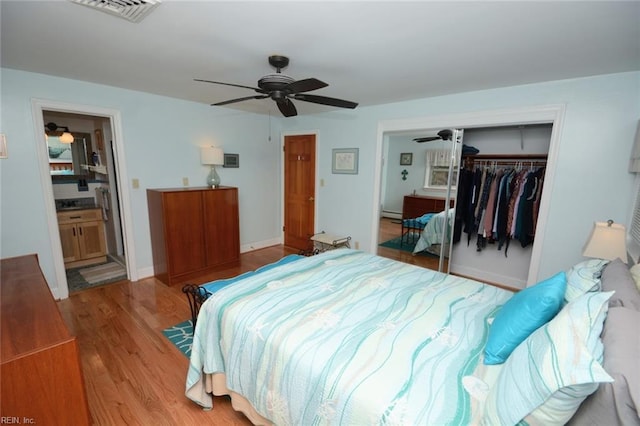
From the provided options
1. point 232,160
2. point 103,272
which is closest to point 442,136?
point 232,160

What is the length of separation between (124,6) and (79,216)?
3.52m

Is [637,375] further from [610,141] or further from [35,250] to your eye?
[35,250]

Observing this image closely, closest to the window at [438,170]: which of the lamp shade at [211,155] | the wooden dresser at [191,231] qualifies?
the wooden dresser at [191,231]

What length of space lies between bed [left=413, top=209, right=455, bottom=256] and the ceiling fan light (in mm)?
5480

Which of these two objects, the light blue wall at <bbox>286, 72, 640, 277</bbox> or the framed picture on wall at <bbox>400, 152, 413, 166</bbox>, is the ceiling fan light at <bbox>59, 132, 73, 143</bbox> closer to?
the light blue wall at <bbox>286, 72, 640, 277</bbox>

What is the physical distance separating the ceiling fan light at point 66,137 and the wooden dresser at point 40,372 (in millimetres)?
3995

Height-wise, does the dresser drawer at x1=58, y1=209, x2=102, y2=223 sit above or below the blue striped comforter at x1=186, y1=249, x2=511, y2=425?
above

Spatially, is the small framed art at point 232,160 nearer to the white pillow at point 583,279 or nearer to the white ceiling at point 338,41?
the white ceiling at point 338,41

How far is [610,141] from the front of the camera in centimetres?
238

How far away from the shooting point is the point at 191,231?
346cm

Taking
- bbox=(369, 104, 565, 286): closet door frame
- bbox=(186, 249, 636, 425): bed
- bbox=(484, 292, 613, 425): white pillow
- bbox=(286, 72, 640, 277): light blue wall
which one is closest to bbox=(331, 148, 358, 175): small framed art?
bbox=(369, 104, 565, 286): closet door frame

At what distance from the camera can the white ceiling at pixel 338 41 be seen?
1491mm

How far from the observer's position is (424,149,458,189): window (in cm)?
367

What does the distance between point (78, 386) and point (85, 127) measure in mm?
4625
